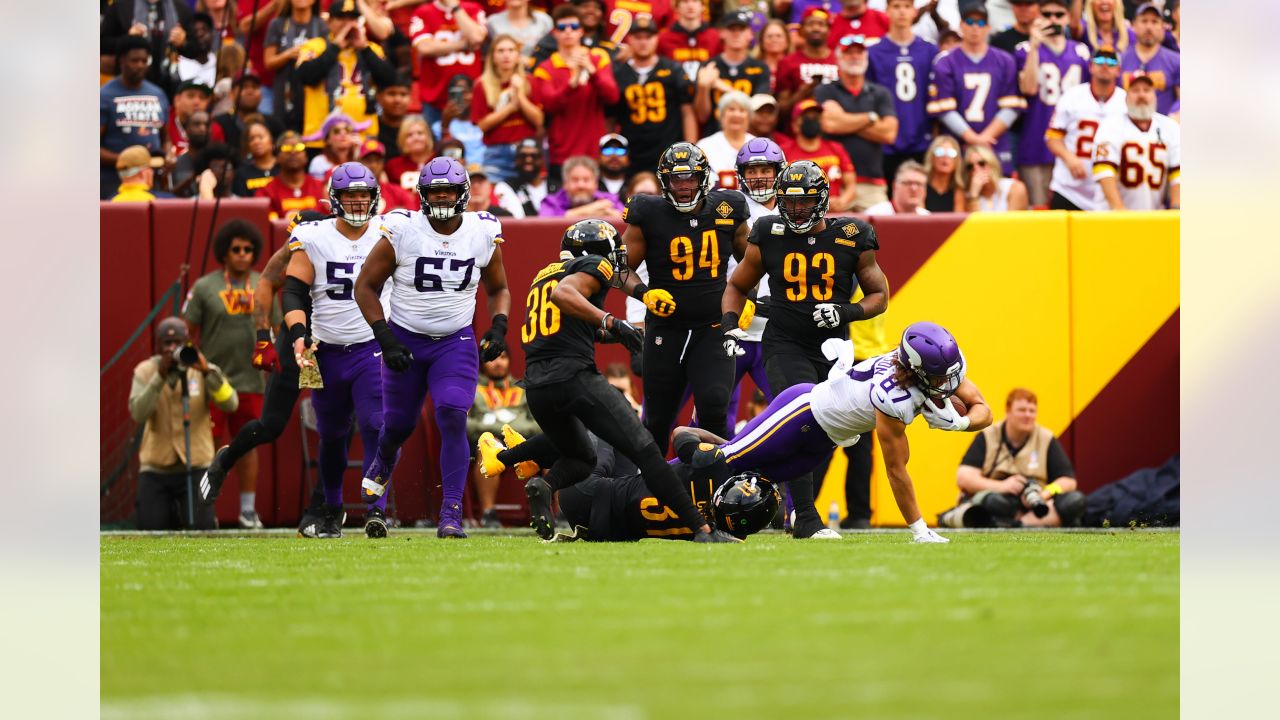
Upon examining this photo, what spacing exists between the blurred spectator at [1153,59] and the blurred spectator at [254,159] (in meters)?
6.45

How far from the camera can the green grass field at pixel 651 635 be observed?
440 cm

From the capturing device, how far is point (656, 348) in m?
9.96

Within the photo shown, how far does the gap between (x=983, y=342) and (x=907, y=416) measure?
4163 mm

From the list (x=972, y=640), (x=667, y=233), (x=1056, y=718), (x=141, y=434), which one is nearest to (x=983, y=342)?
(x=667, y=233)

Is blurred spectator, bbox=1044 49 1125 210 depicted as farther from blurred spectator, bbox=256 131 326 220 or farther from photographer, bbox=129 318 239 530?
photographer, bbox=129 318 239 530

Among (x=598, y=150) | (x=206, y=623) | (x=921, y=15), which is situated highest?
(x=921, y=15)

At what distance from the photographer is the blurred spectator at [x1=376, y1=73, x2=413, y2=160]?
13375 millimetres

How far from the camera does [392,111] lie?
44.0ft

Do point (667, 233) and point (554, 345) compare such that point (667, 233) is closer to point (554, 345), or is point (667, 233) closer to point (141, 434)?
point (554, 345)

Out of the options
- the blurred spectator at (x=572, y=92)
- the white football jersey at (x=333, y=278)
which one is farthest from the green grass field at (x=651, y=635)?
the blurred spectator at (x=572, y=92)

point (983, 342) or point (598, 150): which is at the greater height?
point (598, 150)

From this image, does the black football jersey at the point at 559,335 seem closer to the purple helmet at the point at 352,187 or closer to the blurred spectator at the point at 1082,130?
the purple helmet at the point at 352,187

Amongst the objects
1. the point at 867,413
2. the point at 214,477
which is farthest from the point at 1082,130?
the point at 214,477

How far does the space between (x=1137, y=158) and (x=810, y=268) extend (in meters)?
4.11
